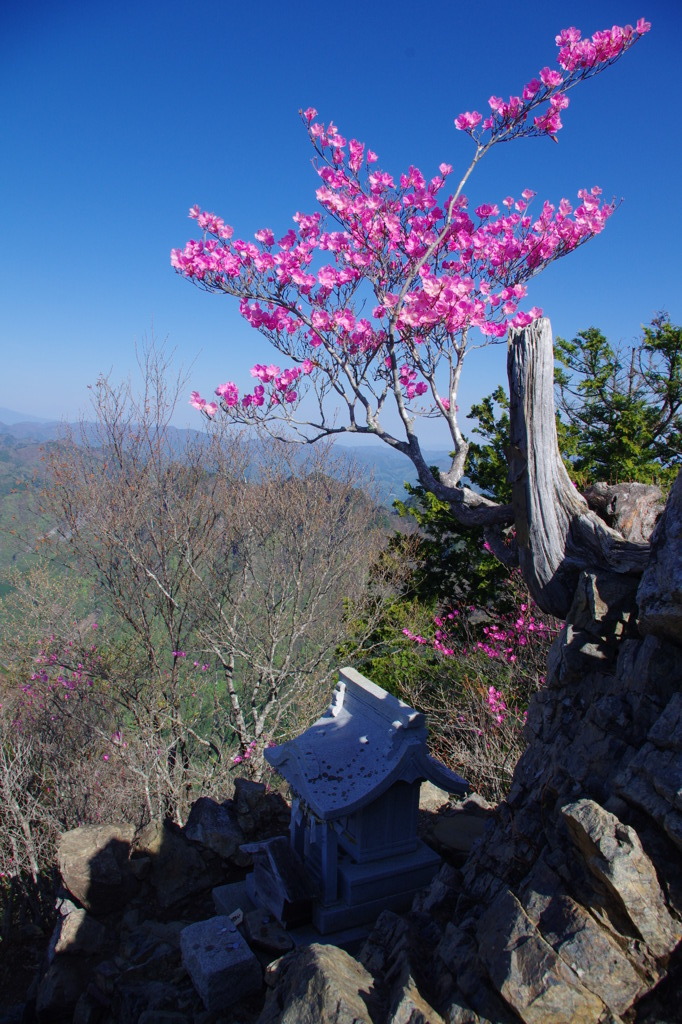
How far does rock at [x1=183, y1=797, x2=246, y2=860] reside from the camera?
5.94 m

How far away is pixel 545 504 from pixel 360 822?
112 inches

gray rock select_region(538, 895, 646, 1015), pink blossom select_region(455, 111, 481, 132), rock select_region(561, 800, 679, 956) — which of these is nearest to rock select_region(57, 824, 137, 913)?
gray rock select_region(538, 895, 646, 1015)

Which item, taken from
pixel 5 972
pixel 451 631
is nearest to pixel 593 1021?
pixel 5 972

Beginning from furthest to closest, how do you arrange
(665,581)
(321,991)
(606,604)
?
(606,604), (665,581), (321,991)

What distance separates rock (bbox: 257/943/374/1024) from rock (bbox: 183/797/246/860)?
104 inches

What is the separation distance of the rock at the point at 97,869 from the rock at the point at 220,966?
1385 mm

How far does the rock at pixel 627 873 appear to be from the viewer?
2574 millimetres

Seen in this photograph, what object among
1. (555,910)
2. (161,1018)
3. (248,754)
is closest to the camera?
(555,910)

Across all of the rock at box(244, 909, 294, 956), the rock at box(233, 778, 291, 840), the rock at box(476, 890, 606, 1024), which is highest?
the rock at box(476, 890, 606, 1024)

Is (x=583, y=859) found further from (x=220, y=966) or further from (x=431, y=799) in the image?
(x=431, y=799)

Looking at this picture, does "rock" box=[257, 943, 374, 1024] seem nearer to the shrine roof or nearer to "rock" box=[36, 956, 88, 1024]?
the shrine roof

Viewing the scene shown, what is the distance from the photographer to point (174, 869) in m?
5.76

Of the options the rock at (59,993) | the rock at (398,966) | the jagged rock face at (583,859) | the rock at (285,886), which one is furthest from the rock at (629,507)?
the rock at (59,993)

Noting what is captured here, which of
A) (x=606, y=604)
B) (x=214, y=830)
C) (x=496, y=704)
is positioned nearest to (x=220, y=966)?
(x=214, y=830)
